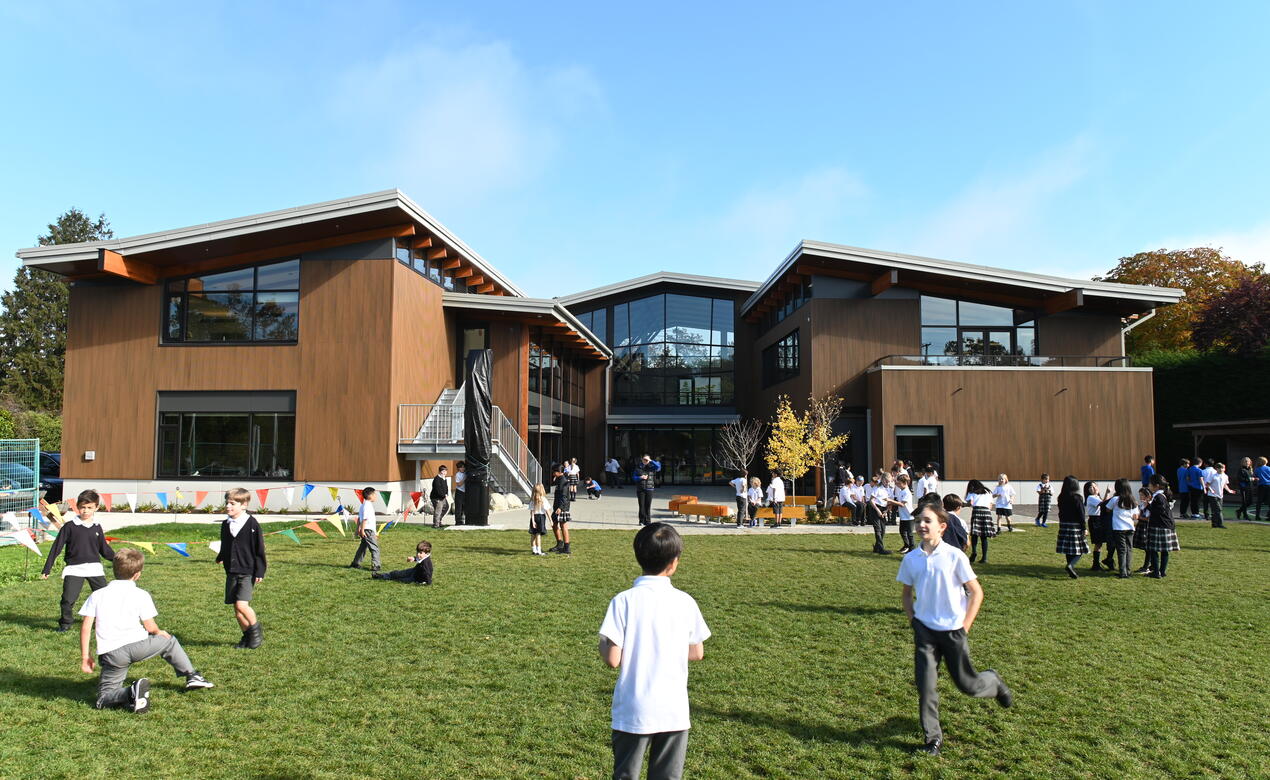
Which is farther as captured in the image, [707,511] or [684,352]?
[684,352]

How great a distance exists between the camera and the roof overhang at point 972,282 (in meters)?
26.1

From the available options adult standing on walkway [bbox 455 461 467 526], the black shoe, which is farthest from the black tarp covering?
the black shoe

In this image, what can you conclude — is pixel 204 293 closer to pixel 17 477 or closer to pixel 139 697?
pixel 17 477

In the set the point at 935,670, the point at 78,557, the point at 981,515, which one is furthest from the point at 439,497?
the point at 935,670

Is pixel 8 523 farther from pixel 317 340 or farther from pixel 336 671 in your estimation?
pixel 336 671

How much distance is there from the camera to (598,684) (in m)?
6.41

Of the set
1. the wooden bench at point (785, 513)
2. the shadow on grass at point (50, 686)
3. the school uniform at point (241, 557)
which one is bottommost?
the shadow on grass at point (50, 686)

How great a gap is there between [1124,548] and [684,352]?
29482 millimetres

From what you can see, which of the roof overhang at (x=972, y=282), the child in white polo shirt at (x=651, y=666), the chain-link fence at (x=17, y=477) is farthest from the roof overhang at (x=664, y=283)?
the child in white polo shirt at (x=651, y=666)

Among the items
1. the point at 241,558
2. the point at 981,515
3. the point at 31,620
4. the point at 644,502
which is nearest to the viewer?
the point at 241,558

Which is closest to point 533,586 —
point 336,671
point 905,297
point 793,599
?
point 793,599

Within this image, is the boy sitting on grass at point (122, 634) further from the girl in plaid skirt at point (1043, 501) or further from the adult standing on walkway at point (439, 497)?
the girl in plaid skirt at point (1043, 501)

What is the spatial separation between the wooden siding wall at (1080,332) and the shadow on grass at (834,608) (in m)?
22.1

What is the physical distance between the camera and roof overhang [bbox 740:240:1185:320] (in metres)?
26.1
